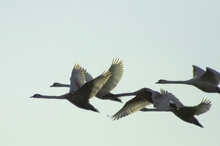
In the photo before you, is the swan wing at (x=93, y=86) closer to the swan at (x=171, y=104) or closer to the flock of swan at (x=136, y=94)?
the flock of swan at (x=136, y=94)

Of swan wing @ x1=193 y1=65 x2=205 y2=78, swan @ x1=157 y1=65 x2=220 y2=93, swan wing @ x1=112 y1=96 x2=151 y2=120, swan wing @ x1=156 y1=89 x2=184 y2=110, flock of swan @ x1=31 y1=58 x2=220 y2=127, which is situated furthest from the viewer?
swan wing @ x1=193 y1=65 x2=205 y2=78

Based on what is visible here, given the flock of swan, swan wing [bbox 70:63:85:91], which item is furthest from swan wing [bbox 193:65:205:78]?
swan wing [bbox 70:63:85:91]

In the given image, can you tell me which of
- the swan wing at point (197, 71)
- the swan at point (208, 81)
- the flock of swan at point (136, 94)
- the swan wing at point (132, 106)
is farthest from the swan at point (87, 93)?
the swan wing at point (197, 71)

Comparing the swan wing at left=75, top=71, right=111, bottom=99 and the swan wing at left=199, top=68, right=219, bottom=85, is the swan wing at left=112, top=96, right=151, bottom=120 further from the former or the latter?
the swan wing at left=75, top=71, right=111, bottom=99

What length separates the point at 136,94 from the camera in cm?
4419

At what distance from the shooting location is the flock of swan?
41.9 metres

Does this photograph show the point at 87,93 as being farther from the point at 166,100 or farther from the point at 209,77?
the point at 209,77

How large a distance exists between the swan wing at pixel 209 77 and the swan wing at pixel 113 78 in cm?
417

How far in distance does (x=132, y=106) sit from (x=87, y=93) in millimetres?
3775

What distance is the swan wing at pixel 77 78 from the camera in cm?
4734

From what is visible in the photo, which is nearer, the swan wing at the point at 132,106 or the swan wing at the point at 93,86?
the swan wing at the point at 93,86

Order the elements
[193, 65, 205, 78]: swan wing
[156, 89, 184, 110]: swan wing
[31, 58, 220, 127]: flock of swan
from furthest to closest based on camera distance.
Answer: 1. [193, 65, 205, 78]: swan wing
2. [31, 58, 220, 127]: flock of swan
3. [156, 89, 184, 110]: swan wing

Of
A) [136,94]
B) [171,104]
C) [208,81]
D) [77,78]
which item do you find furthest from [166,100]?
[77,78]

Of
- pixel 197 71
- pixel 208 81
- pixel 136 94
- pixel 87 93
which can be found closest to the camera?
pixel 87 93
